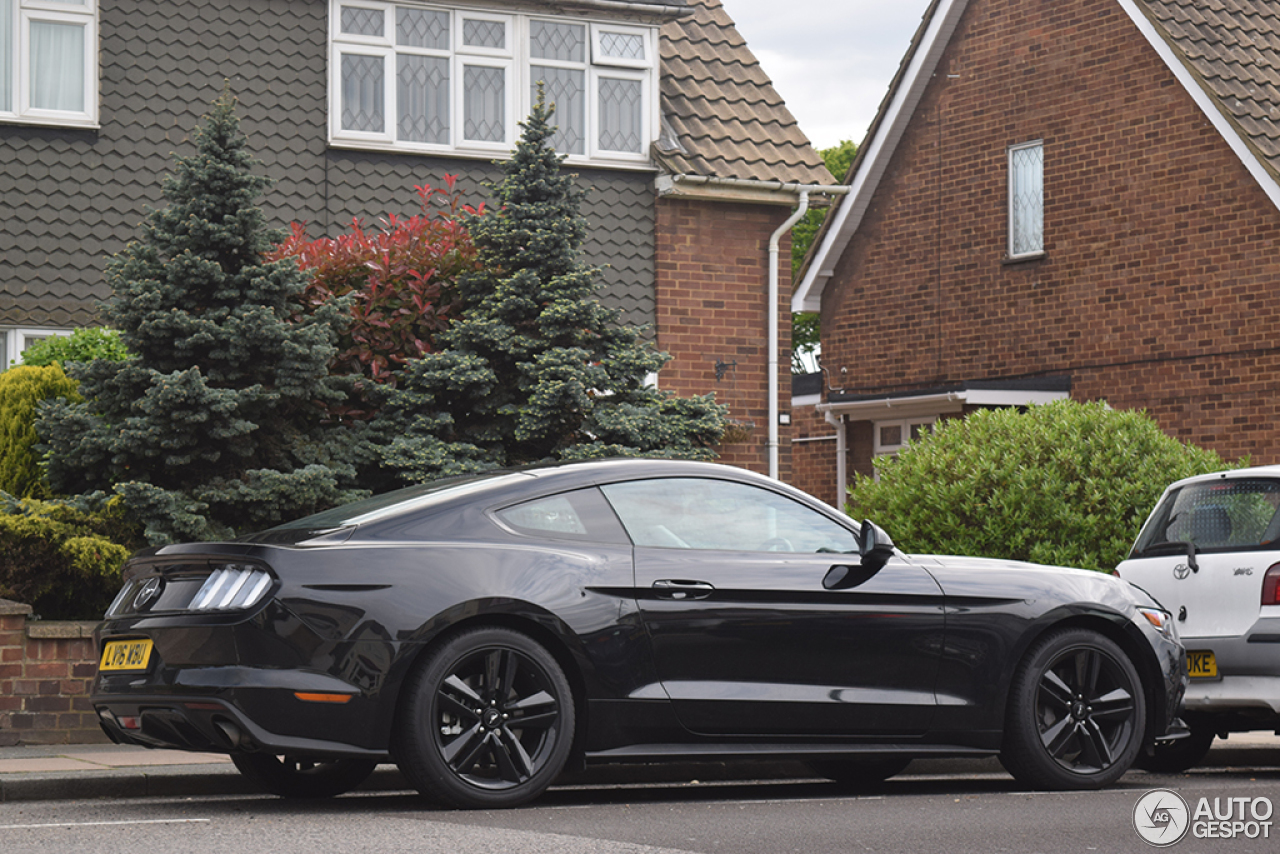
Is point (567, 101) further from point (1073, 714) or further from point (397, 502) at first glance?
point (1073, 714)

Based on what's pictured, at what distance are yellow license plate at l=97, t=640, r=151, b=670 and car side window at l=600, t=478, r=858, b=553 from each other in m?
2.10

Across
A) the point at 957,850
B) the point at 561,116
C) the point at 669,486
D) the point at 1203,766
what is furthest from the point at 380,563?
the point at 561,116

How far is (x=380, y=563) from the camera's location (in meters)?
6.72

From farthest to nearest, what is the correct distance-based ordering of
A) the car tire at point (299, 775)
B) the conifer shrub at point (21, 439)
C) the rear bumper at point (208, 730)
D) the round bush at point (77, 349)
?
the round bush at point (77, 349)
the conifer shrub at point (21, 439)
the car tire at point (299, 775)
the rear bumper at point (208, 730)

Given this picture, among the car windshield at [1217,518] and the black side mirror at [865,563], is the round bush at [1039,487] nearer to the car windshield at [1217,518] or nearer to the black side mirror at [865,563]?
the car windshield at [1217,518]

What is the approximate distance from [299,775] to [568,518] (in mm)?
1839

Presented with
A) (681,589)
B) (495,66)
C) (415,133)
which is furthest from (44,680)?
(495,66)

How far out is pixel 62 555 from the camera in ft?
33.1

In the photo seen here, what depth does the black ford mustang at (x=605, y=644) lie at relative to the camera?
657 cm

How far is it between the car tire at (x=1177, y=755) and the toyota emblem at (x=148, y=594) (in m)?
5.51

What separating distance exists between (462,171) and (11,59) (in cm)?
434

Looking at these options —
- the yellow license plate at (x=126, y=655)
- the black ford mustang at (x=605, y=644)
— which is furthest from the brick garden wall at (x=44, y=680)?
the yellow license plate at (x=126, y=655)

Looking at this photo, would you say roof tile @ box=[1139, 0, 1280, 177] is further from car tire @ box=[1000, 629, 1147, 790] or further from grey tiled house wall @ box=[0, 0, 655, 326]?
car tire @ box=[1000, 629, 1147, 790]

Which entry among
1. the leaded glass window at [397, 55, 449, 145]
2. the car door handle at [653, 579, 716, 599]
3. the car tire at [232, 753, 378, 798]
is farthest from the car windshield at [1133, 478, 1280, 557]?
the leaded glass window at [397, 55, 449, 145]
